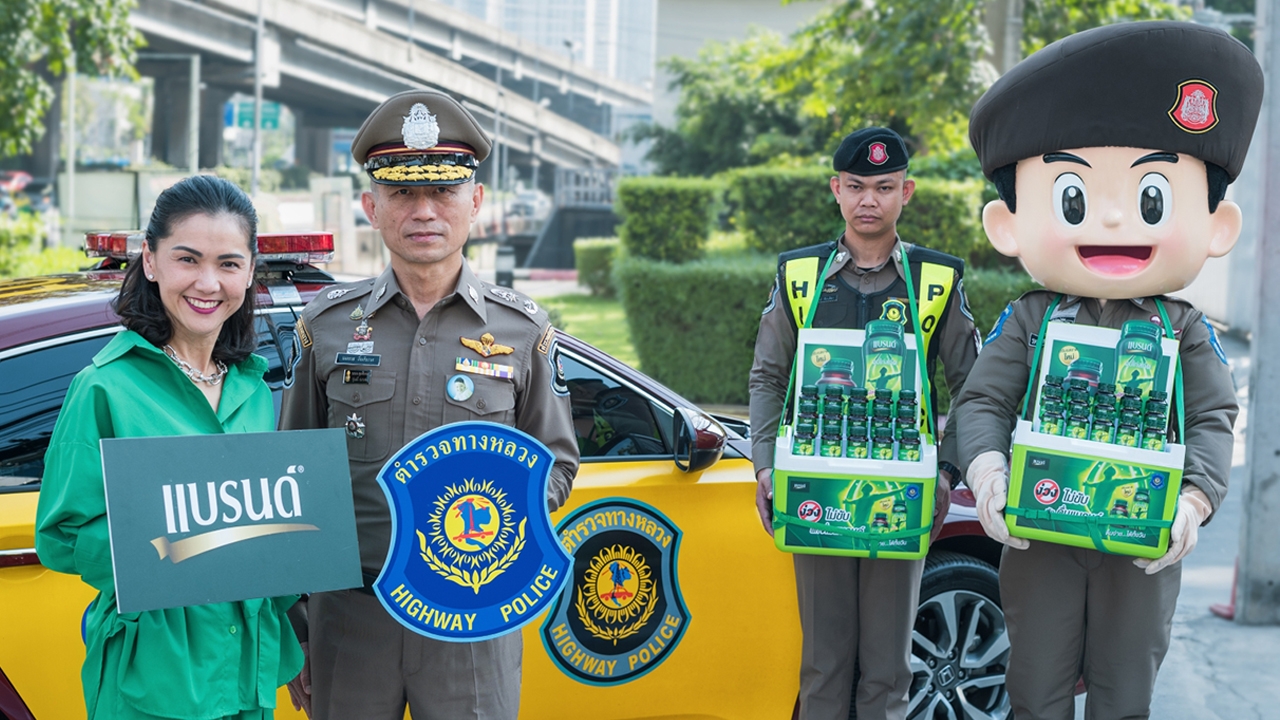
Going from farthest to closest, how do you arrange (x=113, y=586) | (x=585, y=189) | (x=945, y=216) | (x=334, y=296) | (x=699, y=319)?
(x=585, y=189) → (x=699, y=319) → (x=945, y=216) → (x=334, y=296) → (x=113, y=586)

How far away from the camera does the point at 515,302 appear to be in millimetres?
2812

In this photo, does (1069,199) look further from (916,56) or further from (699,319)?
(916,56)

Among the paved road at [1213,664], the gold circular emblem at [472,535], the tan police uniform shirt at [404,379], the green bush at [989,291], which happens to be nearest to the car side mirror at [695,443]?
the tan police uniform shirt at [404,379]

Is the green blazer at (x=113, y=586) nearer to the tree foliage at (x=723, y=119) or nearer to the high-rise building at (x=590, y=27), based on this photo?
the tree foliage at (x=723, y=119)

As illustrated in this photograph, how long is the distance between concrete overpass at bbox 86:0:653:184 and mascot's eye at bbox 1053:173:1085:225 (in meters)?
23.6

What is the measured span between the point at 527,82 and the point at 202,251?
40.5m

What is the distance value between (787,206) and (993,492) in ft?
28.5

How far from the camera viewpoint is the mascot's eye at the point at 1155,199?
3.00m

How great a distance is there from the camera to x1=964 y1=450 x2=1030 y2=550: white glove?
9.72ft

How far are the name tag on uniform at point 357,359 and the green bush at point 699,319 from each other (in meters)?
8.14

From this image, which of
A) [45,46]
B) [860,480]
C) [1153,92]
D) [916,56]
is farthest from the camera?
[45,46]

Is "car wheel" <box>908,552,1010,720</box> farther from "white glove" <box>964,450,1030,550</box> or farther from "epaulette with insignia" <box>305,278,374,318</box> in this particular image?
"epaulette with insignia" <box>305,278,374,318</box>

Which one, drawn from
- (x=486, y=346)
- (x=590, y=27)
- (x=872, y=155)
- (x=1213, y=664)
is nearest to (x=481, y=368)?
(x=486, y=346)

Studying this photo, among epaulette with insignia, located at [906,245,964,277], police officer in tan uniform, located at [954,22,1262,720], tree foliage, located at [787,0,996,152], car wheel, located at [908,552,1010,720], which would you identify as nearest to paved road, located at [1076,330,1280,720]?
car wheel, located at [908,552,1010,720]
